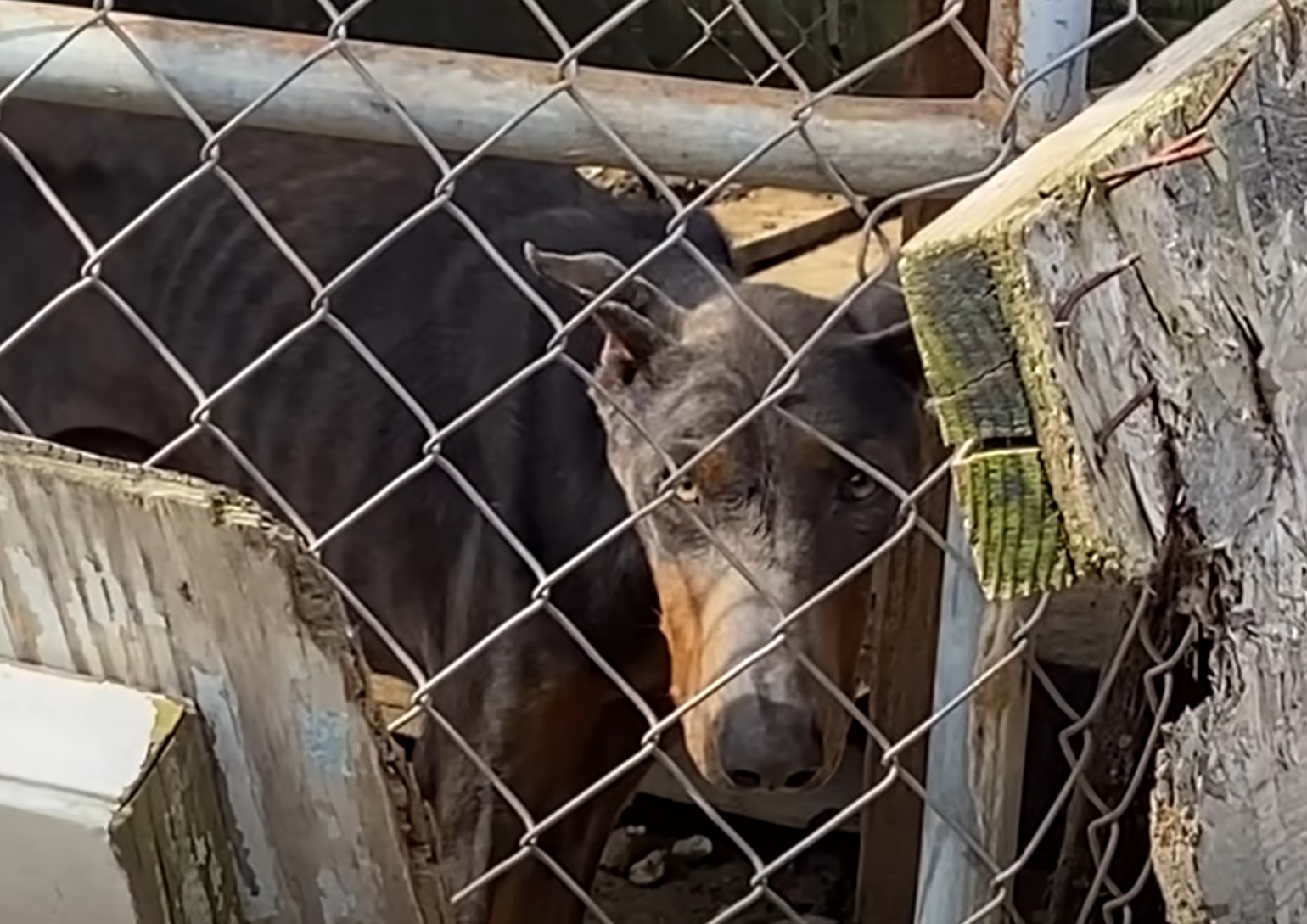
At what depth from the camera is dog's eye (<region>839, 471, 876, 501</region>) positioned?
9.08 feet

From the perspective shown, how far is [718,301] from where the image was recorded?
3.11 metres

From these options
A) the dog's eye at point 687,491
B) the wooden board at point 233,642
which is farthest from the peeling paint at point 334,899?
the dog's eye at point 687,491

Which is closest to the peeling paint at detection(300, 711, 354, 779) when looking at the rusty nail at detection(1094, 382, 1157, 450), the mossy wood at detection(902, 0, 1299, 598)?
the mossy wood at detection(902, 0, 1299, 598)

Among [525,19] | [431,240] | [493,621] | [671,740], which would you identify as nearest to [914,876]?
[671,740]

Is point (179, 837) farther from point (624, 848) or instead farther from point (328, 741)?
point (624, 848)

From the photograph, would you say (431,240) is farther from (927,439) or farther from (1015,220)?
(1015,220)

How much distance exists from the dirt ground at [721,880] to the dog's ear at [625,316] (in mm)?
1126

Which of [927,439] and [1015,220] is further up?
[927,439]

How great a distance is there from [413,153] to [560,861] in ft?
4.02

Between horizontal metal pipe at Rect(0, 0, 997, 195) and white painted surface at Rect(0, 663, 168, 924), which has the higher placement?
horizontal metal pipe at Rect(0, 0, 997, 195)

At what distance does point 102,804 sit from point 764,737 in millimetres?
1015

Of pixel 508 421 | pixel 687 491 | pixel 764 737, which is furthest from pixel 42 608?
pixel 508 421

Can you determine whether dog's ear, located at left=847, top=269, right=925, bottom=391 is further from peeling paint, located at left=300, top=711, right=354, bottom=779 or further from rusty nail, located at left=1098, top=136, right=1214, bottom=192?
rusty nail, located at left=1098, top=136, right=1214, bottom=192

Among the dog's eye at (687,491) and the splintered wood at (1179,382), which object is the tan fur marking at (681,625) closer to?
the dog's eye at (687,491)
